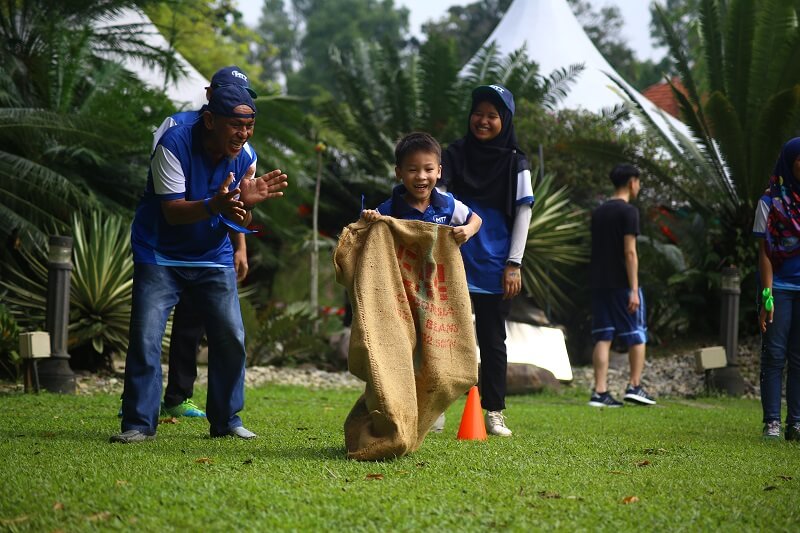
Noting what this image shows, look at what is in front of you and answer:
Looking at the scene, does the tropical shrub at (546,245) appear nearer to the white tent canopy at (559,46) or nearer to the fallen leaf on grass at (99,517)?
the white tent canopy at (559,46)

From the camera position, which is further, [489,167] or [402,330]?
[489,167]

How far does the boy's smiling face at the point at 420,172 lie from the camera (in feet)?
17.6

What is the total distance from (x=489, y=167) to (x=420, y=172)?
1313mm

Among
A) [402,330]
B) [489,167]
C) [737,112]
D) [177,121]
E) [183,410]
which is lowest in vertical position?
[183,410]

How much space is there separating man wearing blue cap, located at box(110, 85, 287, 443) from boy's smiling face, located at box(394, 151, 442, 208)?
0.61 m

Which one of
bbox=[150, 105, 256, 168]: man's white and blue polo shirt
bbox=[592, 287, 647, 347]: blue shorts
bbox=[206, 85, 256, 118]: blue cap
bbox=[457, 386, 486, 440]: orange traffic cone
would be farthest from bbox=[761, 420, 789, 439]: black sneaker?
bbox=[150, 105, 256, 168]: man's white and blue polo shirt

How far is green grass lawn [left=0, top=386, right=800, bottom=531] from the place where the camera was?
11.8 ft

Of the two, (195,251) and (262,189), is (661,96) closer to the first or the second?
(195,251)

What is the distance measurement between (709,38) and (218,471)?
12.2m

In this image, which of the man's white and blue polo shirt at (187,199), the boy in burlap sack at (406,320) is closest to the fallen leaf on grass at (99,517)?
the boy in burlap sack at (406,320)

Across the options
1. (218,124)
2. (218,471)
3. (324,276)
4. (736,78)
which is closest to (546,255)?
(736,78)

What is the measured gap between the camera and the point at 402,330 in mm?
5004

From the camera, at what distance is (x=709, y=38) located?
584 inches

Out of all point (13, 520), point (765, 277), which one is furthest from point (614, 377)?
point (13, 520)
